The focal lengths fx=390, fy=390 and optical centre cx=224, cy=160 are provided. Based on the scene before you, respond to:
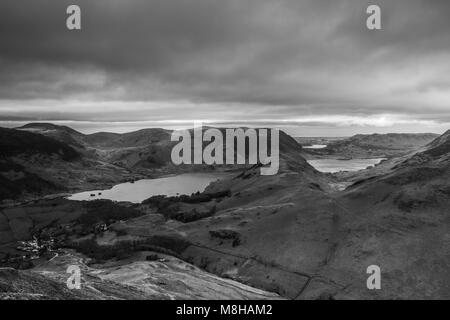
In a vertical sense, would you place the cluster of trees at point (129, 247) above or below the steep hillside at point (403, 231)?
below

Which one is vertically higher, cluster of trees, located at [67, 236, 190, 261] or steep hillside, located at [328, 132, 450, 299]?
steep hillside, located at [328, 132, 450, 299]

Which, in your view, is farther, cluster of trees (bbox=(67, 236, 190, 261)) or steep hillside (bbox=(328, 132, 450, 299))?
cluster of trees (bbox=(67, 236, 190, 261))

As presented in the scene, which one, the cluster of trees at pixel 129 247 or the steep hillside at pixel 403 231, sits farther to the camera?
the cluster of trees at pixel 129 247

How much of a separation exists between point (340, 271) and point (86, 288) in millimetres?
70338

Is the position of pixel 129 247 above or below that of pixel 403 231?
below

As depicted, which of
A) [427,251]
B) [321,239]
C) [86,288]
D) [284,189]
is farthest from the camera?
[284,189]

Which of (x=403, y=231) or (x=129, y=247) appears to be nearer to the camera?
(x=403, y=231)

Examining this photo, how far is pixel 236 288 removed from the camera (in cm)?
8719
